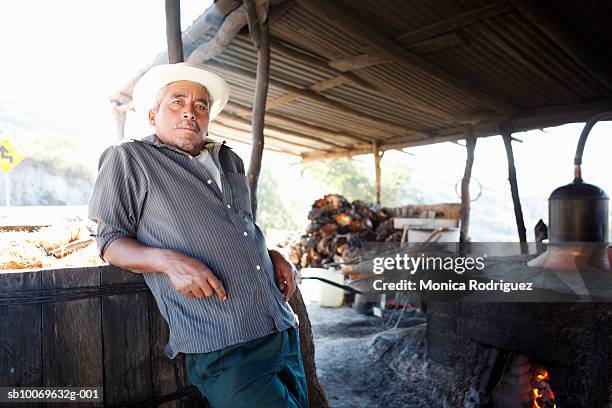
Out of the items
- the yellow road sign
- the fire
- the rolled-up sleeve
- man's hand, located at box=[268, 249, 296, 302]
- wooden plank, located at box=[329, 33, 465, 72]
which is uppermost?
wooden plank, located at box=[329, 33, 465, 72]

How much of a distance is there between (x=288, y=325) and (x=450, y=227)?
7.15 m

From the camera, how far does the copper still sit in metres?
2.91

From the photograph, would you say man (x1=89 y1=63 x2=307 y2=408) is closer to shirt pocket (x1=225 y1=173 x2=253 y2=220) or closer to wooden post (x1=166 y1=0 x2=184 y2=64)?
shirt pocket (x1=225 y1=173 x2=253 y2=220)

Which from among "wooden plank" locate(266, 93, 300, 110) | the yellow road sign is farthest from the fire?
the yellow road sign

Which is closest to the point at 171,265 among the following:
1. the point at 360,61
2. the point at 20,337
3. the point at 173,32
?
the point at 20,337

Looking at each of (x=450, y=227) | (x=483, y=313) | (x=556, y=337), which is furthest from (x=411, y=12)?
(x=450, y=227)

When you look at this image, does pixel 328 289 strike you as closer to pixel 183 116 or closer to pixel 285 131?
pixel 285 131

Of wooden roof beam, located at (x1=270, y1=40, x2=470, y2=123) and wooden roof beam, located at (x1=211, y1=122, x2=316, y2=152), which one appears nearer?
wooden roof beam, located at (x1=270, y1=40, x2=470, y2=123)

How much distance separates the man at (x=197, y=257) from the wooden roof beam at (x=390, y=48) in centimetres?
305

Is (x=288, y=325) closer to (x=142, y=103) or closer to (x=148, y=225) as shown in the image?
(x=148, y=225)

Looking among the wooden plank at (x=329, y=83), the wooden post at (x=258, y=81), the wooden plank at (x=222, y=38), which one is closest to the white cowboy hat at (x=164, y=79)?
the wooden post at (x=258, y=81)

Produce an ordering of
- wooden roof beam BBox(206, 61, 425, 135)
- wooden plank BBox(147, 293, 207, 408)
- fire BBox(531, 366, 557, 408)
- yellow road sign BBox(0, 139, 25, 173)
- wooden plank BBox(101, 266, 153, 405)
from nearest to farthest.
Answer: wooden plank BBox(101, 266, 153, 405), wooden plank BBox(147, 293, 207, 408), fire BBox(531, 366, 557, 408), wooden roof beam BBox(206, 61, 425, 135), yellow road sign BBox(0, 139, 25, 173)

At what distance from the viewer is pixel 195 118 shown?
173cm

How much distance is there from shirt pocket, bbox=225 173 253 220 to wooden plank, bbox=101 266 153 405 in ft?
1.61
